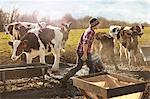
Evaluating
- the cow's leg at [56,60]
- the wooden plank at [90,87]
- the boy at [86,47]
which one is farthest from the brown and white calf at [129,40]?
the wooden plank at [90,87]

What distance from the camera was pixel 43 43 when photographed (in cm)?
440

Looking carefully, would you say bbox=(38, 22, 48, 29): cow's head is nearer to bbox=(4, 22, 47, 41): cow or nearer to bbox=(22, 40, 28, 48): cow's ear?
bbox=(4, 22, 47, 41): cow

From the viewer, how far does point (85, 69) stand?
4.33m

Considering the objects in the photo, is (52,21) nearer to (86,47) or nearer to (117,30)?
(86,47)

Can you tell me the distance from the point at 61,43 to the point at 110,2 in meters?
0.80

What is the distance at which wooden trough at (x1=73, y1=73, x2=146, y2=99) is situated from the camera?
2863 millimetres

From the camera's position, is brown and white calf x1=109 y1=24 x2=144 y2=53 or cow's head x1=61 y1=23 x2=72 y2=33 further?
brown and white calf x1=109 y1=24 x2=144 y2=53

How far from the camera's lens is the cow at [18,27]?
13.2 ft

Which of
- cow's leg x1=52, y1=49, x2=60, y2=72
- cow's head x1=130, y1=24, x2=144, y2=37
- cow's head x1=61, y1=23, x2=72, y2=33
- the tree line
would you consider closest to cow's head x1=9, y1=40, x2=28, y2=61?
the tree line

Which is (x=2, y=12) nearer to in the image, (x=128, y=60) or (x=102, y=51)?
(x=102, y=51)

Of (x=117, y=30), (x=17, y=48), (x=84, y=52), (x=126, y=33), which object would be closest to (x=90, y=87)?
(x=84, y=52)

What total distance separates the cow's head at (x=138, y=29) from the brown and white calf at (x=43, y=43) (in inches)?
35.7

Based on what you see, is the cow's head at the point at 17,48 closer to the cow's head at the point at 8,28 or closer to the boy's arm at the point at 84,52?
the cow's head at the point at 8,28

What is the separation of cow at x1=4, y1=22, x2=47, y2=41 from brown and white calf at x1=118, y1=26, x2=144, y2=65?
109 centimetres
